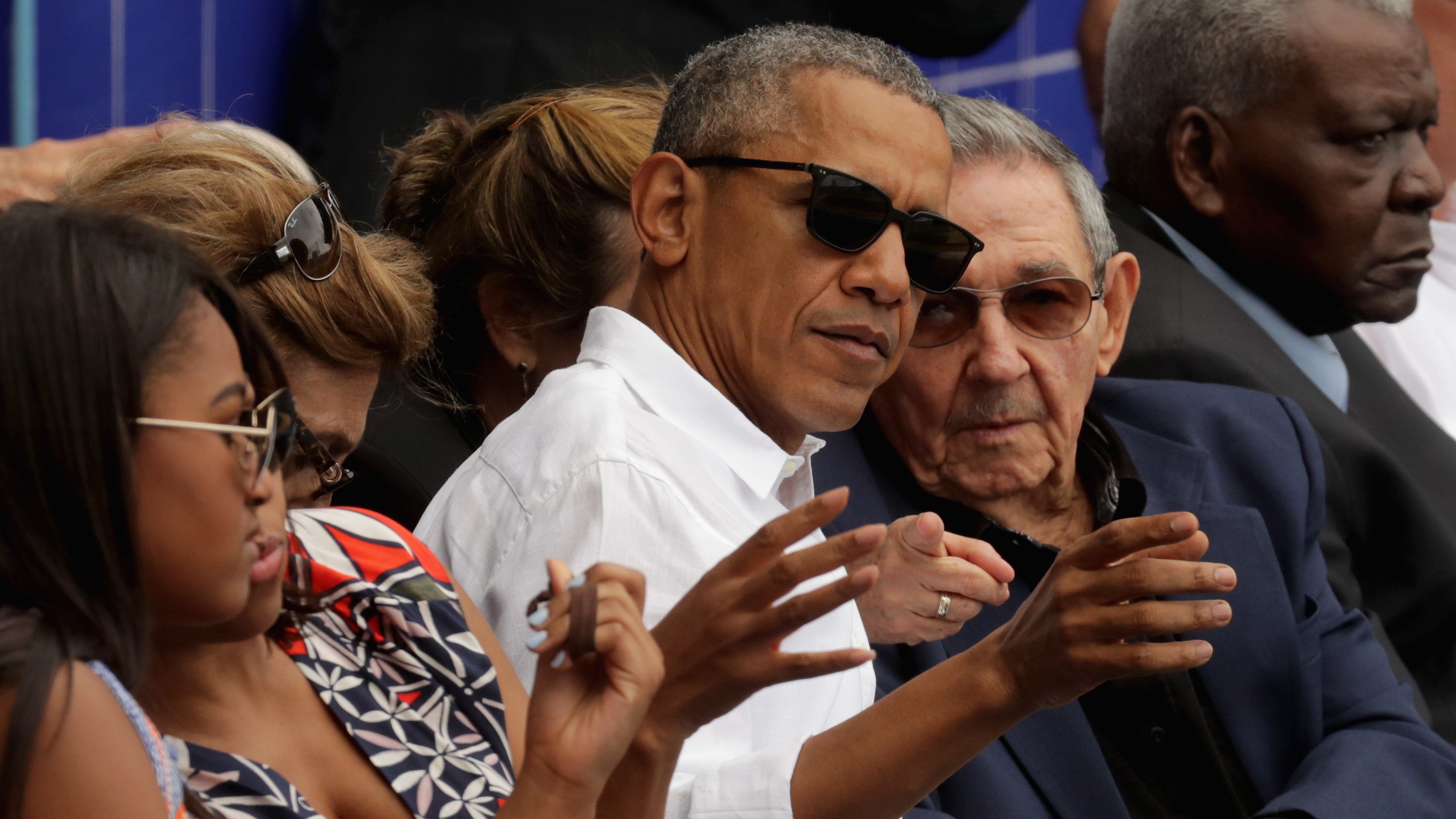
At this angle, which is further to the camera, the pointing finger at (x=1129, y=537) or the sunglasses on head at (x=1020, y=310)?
the sunglasses on head at (x=1020, y=310)

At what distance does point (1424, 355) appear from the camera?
404cm

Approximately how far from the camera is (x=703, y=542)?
5.63 feet

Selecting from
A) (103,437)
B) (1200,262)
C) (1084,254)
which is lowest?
(1200,262)

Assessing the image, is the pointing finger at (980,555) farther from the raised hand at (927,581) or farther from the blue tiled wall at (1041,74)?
the blue tiled wall at (1041,74)

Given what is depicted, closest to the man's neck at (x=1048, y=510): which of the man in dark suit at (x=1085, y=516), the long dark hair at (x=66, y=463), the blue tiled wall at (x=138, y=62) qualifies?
the man in dark suit at (x=1085, y=516)

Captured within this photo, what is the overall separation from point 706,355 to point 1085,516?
0.97 meters

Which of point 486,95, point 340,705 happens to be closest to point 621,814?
point 340,705

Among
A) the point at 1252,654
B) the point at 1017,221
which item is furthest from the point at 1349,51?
the point at 1252,654

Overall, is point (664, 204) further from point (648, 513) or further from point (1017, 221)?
point (1017, 221)

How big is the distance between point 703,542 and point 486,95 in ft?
6.19

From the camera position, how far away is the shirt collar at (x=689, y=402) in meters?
1.88

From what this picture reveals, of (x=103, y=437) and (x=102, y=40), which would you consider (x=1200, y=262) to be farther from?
(x=103, y=437)

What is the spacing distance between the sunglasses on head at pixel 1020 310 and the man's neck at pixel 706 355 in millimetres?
460

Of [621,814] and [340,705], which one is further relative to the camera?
[340,705]
